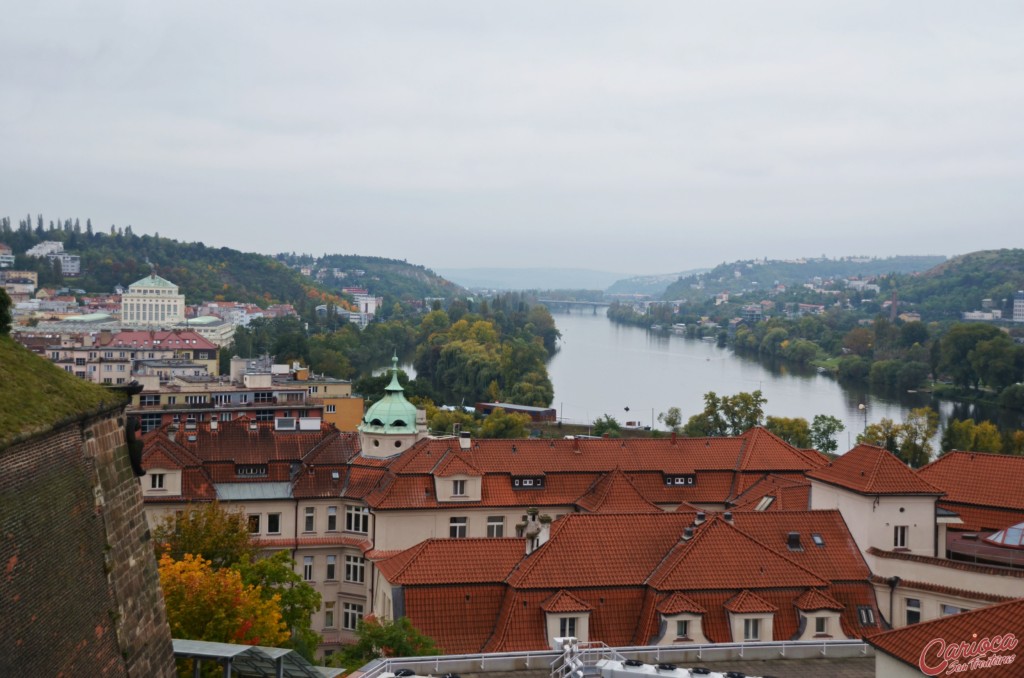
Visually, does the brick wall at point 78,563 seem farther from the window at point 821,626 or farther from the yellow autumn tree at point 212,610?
the window at point 821,626

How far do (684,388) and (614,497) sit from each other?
74954mm

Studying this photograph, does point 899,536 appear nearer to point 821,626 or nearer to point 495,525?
point 821,626

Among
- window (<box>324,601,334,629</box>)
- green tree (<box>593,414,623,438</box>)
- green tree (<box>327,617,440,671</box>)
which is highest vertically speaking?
green tree (<box>327,617,440,671</box>)

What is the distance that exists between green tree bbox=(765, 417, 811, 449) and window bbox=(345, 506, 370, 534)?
109 ft

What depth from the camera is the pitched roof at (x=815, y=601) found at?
885 inches

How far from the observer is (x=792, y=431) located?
6244 centimetres

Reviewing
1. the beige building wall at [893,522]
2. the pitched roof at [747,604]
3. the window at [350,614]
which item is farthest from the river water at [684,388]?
the pitched roof at [747,604]

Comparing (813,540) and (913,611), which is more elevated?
(813,540)

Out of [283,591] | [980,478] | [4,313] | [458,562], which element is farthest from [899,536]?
[4,313]

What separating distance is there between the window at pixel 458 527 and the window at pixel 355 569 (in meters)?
2.79

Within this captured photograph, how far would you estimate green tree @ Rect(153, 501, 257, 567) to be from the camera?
85.4ft

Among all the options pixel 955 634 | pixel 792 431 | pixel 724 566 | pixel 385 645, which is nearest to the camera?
pixel 955 634

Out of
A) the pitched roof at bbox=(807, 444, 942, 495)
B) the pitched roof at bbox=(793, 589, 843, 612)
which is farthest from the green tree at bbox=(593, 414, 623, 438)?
the pitched roof at bbox=(793, 589, 843, 612)

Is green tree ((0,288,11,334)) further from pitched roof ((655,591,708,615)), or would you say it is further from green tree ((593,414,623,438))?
green tree ((593,414,623,438))
